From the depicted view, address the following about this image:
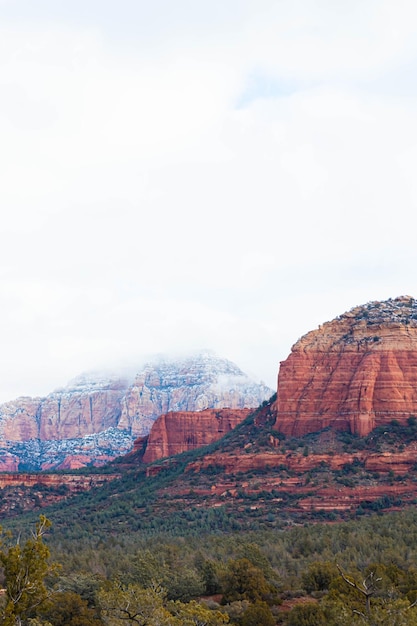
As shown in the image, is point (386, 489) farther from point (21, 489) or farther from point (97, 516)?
point (21, 489)

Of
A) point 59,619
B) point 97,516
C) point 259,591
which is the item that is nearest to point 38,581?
point 59,619

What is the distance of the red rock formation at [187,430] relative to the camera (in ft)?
472

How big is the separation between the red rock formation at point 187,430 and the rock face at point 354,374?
38.2m

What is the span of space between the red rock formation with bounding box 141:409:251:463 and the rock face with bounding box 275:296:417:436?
125 ft

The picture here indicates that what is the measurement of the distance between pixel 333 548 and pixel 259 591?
52.9 feet

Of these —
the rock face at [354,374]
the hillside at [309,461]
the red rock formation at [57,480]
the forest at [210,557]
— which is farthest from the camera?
the red rock formation at [57,480]

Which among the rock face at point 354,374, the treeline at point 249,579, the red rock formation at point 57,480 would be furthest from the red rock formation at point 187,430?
the treeline at point 249,579

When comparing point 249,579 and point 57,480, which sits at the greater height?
point 57,480

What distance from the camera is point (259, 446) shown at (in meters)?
102

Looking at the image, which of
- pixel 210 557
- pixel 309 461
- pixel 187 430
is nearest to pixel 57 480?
pixel 187 430

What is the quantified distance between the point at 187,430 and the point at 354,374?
51.3 metres

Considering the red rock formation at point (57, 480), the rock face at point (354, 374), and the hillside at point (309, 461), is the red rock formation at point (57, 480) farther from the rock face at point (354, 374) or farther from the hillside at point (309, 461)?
the rock face at point (354, 374)

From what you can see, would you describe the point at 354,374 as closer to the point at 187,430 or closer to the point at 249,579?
the point at 187,430

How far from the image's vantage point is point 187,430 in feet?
483
